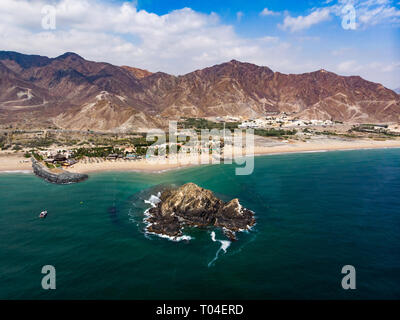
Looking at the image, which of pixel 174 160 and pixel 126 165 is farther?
pixel 174 160

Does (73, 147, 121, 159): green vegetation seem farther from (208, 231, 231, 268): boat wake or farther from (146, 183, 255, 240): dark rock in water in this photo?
(208, 231, 231, 268): boat wake

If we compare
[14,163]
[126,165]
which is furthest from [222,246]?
[14,163]

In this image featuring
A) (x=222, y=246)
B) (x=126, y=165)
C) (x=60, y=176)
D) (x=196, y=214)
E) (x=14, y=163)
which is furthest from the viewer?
(x=14, y=163)

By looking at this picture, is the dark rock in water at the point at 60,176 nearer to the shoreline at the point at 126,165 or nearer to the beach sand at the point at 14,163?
the shoreline at the point at 126,165

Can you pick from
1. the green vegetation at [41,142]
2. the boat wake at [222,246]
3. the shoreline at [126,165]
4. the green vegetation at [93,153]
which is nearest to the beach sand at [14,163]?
the shoreline at [126,165]

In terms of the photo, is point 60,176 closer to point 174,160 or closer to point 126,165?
point 126,165

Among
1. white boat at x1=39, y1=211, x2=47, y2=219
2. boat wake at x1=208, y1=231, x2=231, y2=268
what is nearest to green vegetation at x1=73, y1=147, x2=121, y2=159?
white boat at x1=39, y1=211, x2=47, y2=219

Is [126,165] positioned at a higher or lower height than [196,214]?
higher
